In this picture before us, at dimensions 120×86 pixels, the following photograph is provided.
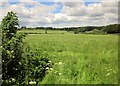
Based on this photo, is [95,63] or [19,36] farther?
[95,63]

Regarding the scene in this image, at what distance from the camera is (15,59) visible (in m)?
8.16

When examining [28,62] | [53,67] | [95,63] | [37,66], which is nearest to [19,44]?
[28,62]

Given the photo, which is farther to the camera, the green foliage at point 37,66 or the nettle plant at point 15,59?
the green foliage at point 37,66

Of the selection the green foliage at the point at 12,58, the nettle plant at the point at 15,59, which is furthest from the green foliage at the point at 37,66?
the green foliage at the point at 12,58

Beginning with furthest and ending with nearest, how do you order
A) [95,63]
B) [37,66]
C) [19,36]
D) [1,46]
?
[95,63] < [37,66] < [19,36] < [1,46]

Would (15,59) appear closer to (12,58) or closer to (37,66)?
(12,58)

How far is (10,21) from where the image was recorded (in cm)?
891

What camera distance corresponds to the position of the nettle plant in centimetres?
Result: 802

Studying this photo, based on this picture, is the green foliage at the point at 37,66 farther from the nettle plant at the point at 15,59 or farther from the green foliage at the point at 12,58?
the green foliage at the point at 12,58

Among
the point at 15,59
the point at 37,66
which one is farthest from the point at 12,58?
the point at 37,66

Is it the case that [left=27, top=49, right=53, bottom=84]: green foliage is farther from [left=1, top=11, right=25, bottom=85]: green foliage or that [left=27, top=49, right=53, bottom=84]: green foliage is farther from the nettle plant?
[left=1, top=11, right=25, bottom=85]: green foliage

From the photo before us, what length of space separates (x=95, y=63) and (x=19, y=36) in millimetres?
4239

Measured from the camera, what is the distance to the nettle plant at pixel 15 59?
8.02 meters

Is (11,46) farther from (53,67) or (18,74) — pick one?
(53,67)
